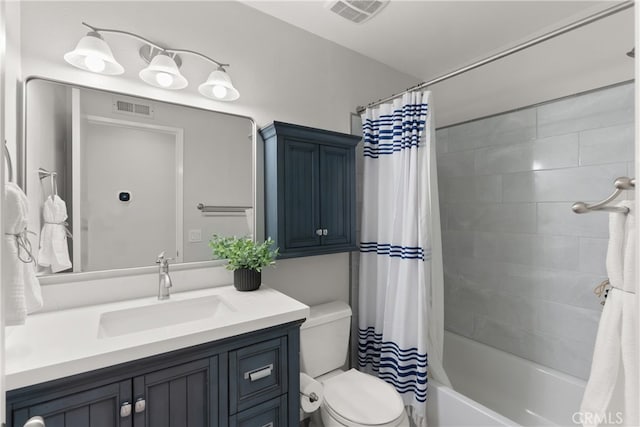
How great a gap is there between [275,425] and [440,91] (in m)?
2.63

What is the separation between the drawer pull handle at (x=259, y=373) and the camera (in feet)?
3.75

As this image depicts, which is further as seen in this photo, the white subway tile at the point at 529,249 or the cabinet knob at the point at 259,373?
the white subway tile at the point at 529,249

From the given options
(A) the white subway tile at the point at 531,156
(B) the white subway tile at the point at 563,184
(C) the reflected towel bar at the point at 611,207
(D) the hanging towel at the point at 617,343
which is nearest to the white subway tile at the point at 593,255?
(B) the white subway tile at the point at 563,184

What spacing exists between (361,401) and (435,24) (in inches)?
87.9

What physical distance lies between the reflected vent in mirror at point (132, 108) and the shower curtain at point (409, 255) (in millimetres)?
1308

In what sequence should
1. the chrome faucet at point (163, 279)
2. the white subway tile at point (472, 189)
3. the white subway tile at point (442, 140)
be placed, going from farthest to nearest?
the white subway tile at point (442, 140), the white subway tile at point (472, 189), the chrome faucet at point (163, 279)

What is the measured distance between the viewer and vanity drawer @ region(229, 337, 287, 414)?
1112 millimetres

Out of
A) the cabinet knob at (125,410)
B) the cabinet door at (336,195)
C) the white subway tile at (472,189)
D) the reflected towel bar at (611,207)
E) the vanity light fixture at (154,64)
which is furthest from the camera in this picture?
the white subway tile at (472,189)

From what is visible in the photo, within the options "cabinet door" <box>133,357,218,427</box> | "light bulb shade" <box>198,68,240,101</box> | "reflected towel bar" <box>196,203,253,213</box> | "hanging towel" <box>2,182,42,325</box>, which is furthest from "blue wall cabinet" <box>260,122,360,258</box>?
"hanging towel" <box>2,182,42,325</box>

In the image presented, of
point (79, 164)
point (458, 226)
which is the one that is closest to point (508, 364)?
point (458, 226)

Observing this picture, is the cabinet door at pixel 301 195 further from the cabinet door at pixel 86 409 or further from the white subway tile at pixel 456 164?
the white subway tile at pixel 456 164

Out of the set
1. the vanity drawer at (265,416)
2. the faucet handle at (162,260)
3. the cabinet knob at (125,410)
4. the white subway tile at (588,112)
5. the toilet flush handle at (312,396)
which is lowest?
the toilet flush handle at (312,396)

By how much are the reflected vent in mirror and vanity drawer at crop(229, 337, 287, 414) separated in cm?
115

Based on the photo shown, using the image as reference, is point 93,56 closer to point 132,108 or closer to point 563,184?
point 132,108
